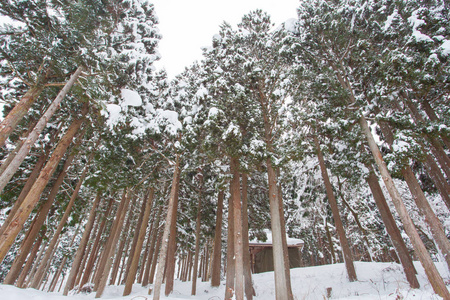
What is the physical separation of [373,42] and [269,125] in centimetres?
644

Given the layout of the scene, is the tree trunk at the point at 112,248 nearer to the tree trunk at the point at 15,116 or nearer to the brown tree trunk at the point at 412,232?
the tree trunk at the point at 15,116

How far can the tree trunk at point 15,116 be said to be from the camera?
657 centimetres

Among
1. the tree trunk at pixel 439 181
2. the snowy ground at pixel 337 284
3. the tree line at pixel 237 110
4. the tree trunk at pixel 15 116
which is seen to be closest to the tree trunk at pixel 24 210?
the tree line at pixel 237 110

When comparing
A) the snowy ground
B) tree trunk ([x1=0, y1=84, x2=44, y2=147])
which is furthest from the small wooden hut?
tree trunk ([x1=0, y1=84, x2=44, y2=147])

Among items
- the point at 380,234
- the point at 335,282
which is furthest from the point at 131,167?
the point at 380,234

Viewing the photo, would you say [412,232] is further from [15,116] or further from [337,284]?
[15,116]

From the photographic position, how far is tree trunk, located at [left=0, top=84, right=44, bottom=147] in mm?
6574

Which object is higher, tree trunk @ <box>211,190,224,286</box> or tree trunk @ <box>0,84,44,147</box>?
tree trunk @ <box>0,84,44,147</box>

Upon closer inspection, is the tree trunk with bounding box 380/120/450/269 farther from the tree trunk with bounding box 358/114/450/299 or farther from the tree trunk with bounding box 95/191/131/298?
the tree trunk with bounding box 95/191/131/298

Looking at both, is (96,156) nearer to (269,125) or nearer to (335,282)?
(269,125)

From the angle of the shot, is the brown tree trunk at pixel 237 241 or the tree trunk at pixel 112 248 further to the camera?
the tree trunk at pixel 112 248

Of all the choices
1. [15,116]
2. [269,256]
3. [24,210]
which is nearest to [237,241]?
[24,210]

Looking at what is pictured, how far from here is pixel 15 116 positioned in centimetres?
683

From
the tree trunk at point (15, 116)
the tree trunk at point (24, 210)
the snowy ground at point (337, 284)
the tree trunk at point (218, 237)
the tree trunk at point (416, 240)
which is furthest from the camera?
the tree trunk at point (218, 237)
